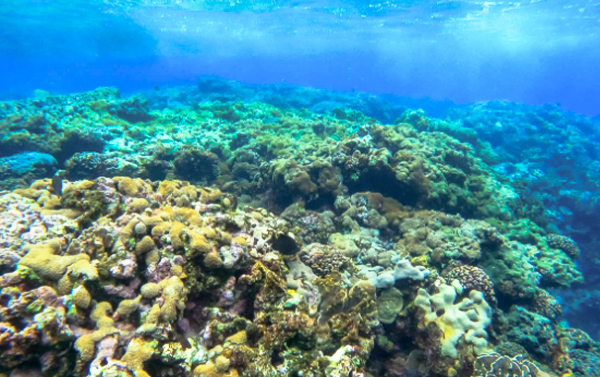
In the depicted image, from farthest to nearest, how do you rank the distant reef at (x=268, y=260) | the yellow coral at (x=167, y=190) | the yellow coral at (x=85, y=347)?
the yellow coral at (x=167, y=190) < the distant reef at (x=268, y=260) < the yellow coral at (x=85, y=347)

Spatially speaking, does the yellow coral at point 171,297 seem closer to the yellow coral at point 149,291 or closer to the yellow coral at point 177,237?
the yellow coral at point 149,291

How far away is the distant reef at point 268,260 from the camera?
2875 mm

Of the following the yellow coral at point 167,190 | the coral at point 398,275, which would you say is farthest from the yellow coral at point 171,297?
the coral at point 398,275

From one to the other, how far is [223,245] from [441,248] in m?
6.10

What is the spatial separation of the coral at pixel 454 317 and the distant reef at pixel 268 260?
0.10 ft

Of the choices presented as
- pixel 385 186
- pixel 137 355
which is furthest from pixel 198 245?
pixel 385 186

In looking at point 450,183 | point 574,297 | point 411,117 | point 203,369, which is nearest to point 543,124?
point 411,117

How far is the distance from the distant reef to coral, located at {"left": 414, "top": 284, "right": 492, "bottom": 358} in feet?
0.10

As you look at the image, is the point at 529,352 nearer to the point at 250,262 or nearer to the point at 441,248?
the point at 441,248

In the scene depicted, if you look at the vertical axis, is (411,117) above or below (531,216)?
above

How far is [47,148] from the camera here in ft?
40.9

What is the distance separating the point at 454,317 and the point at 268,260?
3757 millimetres

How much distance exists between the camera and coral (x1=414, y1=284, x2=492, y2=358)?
4992 millimetres

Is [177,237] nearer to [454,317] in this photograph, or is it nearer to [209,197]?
[209,197]
